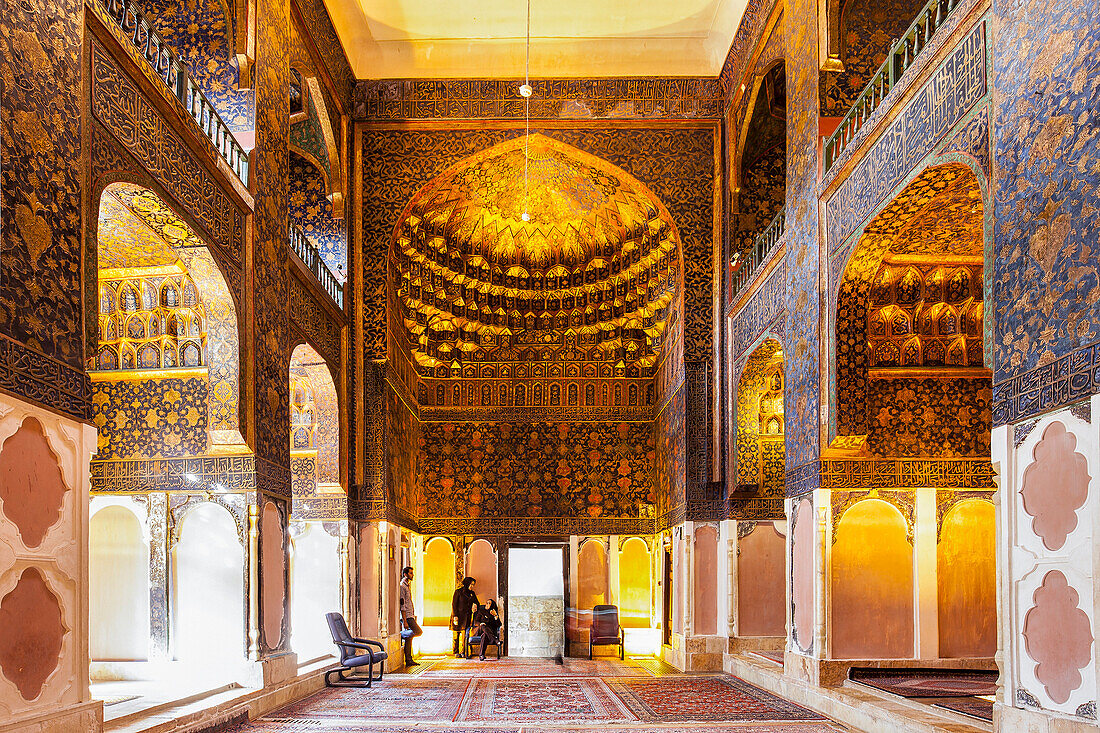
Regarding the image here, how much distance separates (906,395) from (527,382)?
8877mm

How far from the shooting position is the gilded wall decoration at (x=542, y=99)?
12.6 meters

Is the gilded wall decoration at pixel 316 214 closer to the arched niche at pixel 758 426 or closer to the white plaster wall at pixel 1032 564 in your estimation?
the arched niche at pixel 758 426

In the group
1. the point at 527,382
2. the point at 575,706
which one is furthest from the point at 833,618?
the point at 527,382

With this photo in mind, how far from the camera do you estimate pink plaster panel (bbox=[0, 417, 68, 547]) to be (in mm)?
4410

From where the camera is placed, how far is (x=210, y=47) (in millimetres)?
8289

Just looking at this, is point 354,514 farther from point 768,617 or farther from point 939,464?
point 939,464

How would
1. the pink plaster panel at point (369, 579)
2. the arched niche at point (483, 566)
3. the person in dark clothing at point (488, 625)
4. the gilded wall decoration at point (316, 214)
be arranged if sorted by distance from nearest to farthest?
1. the gilded wall decoration at point (316, 214)
2. the pink plaster panel at point (369, 579)
3. the person in dark clothing at point (488, 625)
4. the arched niche at point (483, 566)

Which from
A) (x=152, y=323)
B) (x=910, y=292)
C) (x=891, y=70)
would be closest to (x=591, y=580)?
(x=910, y=292)

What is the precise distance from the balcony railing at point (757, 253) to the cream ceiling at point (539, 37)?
2566mm

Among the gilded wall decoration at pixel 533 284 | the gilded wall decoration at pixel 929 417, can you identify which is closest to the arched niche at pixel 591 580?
the gilded wall decoration at pixel 533 284

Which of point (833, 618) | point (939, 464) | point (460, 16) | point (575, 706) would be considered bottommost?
point (575, 706)

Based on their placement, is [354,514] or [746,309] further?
[354,514]

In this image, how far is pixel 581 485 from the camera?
16031mm

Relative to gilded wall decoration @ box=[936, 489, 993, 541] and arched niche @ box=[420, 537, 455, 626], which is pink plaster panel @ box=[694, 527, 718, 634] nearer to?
gilded wall decoration @ box=[936, 489, 993, 541]
